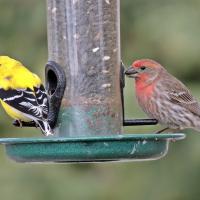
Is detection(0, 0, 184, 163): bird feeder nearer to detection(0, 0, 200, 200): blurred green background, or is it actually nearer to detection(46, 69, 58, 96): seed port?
detection(46, 69, 58, 96): seed port

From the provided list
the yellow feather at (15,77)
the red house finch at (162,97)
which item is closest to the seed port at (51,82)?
the yellow feather at (15,77)

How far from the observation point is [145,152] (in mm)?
13594

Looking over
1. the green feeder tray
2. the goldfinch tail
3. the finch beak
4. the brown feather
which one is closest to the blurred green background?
the brown feather

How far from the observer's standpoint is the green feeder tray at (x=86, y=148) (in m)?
13.2

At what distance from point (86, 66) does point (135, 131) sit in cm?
387

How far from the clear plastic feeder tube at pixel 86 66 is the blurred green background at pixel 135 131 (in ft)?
10.4

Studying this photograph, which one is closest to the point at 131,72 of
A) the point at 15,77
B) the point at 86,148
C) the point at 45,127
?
the point at 15,77

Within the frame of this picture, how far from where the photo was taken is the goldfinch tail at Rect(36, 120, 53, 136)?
1424 cm

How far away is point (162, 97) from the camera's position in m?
16.0

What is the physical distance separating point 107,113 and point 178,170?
4.93 metres

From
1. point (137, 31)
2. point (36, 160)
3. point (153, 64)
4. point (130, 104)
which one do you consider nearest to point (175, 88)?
point (153, 64)

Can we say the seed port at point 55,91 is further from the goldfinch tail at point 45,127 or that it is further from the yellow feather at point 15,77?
the yellow feather at point 15,77

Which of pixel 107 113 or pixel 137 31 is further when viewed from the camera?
pixel 137 31

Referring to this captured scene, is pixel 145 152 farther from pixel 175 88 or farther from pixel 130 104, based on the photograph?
pixel 130 104
